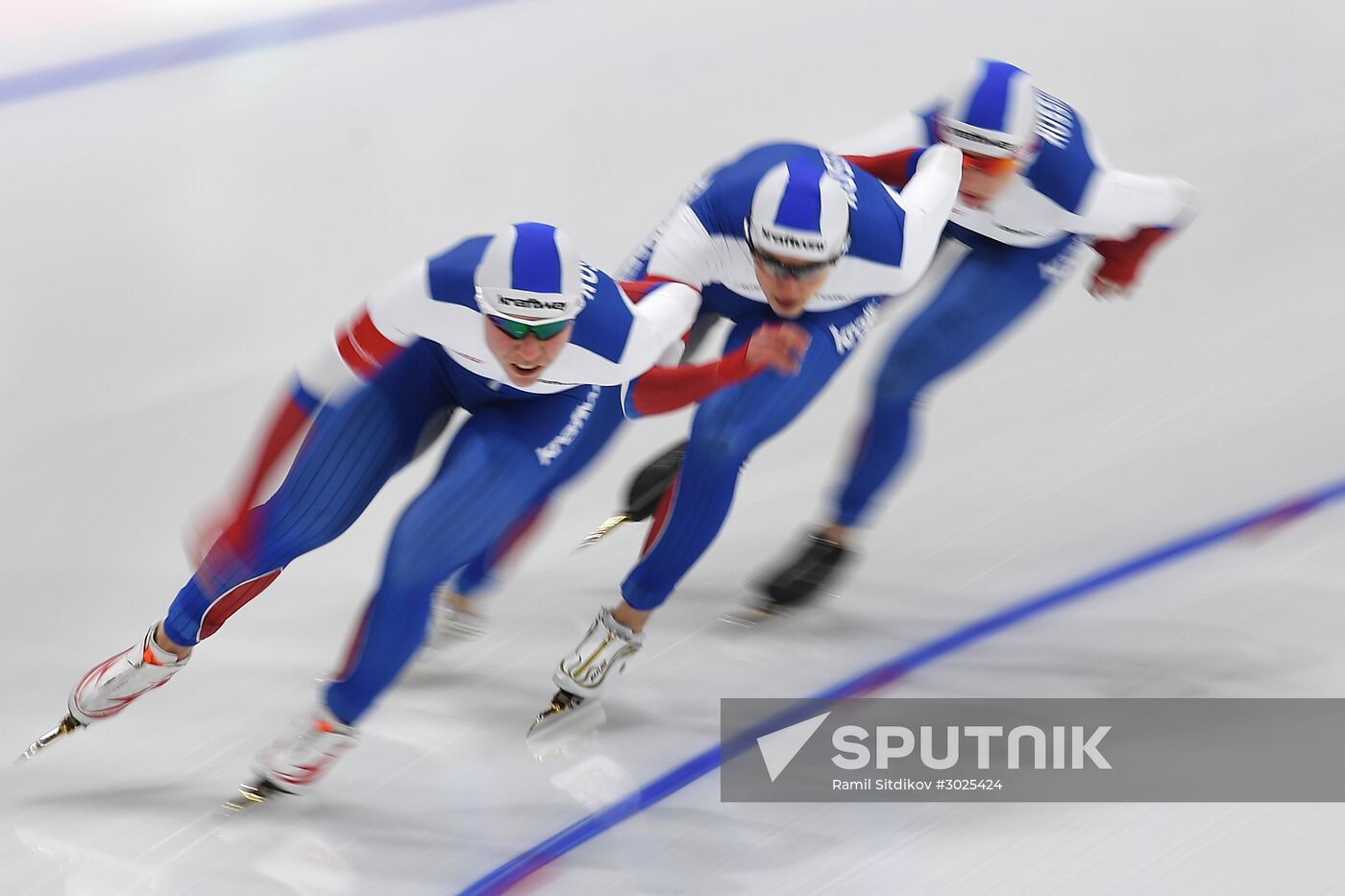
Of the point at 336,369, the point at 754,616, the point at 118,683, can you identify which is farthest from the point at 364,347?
the point at 754,616

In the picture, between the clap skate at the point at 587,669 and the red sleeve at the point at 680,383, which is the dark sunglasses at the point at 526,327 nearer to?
the red sleeve at the point at 680,383

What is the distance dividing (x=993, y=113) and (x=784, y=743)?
4.82 ft

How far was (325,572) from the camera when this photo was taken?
422 cm

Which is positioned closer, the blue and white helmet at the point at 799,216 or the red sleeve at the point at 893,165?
the blue and white helmet at the point at 799,216

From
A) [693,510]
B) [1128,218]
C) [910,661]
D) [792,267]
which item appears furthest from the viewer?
[1128,218]

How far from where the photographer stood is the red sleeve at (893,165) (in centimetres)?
392

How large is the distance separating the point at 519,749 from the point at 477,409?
0.76 m

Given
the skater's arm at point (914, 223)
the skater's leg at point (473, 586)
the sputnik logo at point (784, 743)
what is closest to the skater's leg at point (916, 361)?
the skater's arm at point (914, 223)

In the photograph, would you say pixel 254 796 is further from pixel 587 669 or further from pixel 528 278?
pixel 528 278

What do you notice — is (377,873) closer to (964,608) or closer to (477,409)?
(477,409)

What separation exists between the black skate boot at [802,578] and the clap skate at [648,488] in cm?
37

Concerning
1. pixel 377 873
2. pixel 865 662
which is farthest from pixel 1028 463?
pixel 377 873

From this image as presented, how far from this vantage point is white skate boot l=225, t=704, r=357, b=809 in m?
3.17

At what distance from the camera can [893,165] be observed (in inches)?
156
